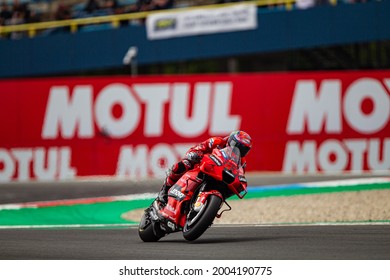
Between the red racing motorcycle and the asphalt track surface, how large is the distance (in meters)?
0.22

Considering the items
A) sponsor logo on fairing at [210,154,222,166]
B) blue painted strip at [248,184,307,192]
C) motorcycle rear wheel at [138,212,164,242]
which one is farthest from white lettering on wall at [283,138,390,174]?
sponsor logo on fairing at [210,154,222,166]

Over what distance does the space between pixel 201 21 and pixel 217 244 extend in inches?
705

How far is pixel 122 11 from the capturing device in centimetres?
2892

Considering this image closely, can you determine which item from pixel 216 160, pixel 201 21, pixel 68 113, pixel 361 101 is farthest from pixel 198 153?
pixel 201 21

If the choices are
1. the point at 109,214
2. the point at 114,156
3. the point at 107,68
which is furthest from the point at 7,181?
the point at 107,68

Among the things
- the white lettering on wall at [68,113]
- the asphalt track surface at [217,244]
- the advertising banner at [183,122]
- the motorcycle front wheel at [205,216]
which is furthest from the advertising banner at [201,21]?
the motorcycle front wheel at [205,216]

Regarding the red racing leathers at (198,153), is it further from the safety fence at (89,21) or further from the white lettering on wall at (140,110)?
the safety fence at (89,21)

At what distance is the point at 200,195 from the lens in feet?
33.6

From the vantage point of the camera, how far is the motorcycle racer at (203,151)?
10.4 metres

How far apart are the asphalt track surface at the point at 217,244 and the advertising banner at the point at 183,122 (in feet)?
25.9

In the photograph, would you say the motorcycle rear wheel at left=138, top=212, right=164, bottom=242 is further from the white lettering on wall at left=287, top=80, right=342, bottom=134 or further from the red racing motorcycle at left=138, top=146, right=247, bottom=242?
the white lettering on wall at left=287, top=80, right=342, bottom=134

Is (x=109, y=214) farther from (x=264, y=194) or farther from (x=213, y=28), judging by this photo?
(x=213, y=28)

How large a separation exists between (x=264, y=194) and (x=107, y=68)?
13596mm

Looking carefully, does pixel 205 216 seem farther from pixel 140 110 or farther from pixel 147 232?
pixel 140 110
